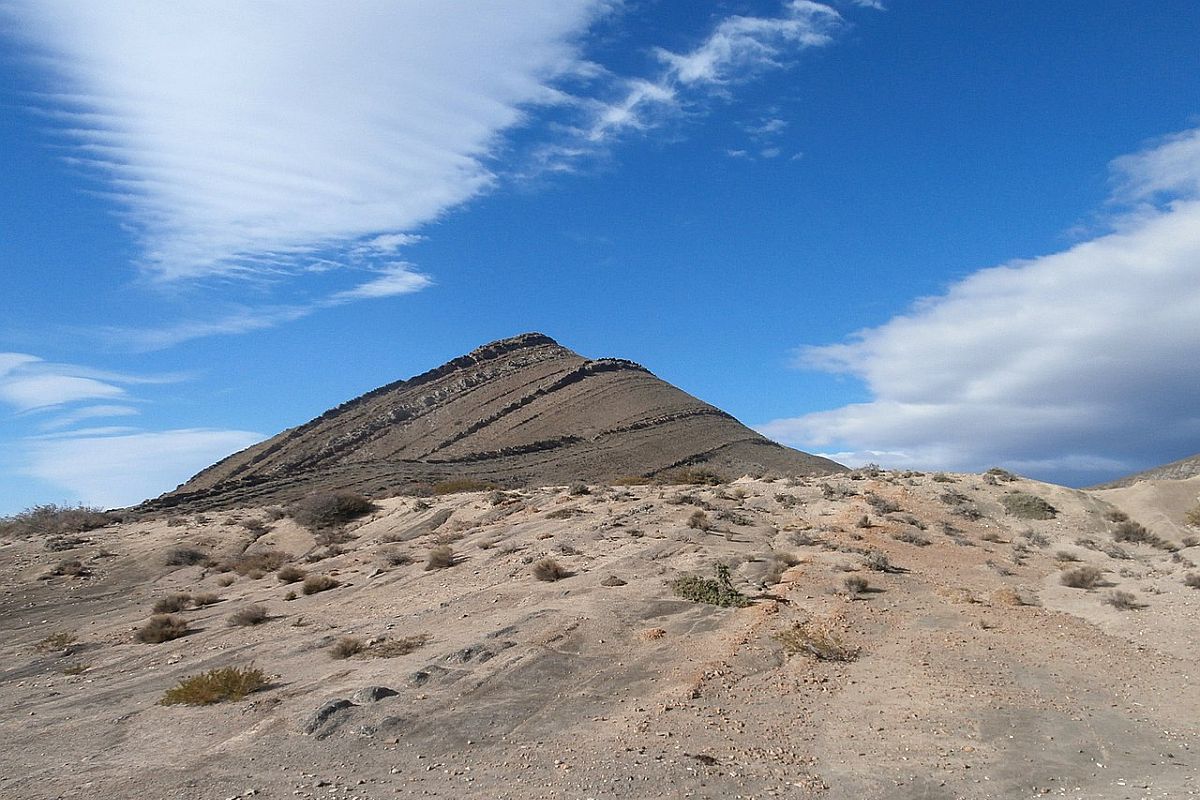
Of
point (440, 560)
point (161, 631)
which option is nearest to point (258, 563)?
point (440, 560)

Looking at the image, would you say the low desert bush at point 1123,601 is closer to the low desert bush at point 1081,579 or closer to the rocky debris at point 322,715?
the low desert bush at point 1081,579

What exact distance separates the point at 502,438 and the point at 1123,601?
52.4 metres

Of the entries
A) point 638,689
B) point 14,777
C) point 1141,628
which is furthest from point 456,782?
point 1141,628

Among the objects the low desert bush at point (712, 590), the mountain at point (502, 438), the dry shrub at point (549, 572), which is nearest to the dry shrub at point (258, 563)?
the dry shrub at point (549, 572)

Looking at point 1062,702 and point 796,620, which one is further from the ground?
point 796,620

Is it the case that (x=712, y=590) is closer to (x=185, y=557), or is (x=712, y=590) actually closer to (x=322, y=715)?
(x=322, y=715)

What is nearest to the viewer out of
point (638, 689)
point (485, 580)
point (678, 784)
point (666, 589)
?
point (678, 784)

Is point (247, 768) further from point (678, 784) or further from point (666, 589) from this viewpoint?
point (666, 589)

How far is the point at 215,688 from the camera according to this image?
11.5 m

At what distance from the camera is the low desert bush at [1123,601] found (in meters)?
15.0

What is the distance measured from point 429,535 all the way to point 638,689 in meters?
15.5

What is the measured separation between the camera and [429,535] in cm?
2533

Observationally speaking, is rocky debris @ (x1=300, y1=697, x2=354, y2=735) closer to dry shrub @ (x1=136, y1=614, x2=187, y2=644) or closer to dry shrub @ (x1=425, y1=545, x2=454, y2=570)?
dry shrub @ (x1=136, y1=614, x2=187, y2=644)

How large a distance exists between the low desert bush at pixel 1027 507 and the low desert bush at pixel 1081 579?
6199mm
